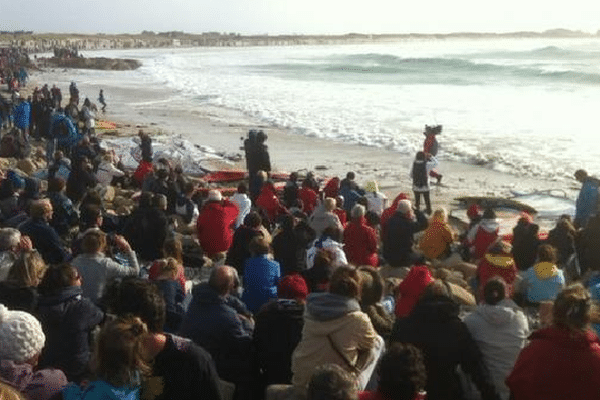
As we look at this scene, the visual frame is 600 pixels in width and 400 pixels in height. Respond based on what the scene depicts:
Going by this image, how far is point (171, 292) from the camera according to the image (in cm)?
616

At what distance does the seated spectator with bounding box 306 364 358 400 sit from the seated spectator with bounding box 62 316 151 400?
921 mm

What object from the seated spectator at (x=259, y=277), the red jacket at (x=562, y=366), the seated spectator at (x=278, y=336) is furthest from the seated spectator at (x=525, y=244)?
the red jacket at (x=562, y=366)

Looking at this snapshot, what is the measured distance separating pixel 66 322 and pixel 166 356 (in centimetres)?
122

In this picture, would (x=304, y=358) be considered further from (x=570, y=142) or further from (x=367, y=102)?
(x=367, y=102)

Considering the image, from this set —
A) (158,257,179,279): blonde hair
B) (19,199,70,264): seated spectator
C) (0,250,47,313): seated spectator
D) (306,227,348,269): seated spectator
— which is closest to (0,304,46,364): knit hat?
(0,250,47,313): seated spectator

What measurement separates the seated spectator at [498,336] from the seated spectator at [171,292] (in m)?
2.36

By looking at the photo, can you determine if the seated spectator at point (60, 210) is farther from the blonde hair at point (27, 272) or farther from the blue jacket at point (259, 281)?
the blonde hair at point (27, 272)

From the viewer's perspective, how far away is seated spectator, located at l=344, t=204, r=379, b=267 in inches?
362

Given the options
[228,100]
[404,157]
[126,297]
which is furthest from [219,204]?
[228,100]

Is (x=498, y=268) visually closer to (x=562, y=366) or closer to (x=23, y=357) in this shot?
(x=562, y=366)

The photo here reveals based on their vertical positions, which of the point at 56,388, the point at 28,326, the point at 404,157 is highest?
the point at 28,326

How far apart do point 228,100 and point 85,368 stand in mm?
36615

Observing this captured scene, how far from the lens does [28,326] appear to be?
13.2 ft

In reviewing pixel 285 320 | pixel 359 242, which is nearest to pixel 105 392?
pixel 285 320
